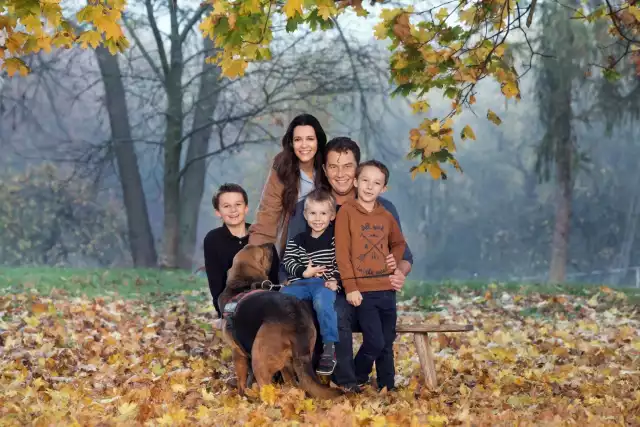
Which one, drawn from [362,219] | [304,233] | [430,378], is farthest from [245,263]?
[430,378]

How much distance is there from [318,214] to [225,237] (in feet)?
3.04

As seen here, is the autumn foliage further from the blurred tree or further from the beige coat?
the blurred tree

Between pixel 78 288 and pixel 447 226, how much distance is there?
111 ft

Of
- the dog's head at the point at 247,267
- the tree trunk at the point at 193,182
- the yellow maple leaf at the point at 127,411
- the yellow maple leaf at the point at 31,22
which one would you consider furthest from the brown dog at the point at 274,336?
the tree trunk at the point at 193,182

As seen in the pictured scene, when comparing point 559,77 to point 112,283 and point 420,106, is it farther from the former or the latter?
point 420,106

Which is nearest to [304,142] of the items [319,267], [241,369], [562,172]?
[319,267]

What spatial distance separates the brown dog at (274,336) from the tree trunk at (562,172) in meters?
16.8

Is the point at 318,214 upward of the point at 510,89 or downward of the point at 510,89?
downward

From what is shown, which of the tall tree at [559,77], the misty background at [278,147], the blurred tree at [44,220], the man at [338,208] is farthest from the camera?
the blurred tree at [44,220]

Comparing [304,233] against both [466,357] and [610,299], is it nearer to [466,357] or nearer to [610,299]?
[466,357]

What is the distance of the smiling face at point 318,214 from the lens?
6.27m

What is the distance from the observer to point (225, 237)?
685 centimetres

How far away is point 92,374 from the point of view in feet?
24.3

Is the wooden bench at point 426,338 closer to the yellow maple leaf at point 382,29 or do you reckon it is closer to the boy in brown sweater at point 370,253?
the boy in brown sweater at point 370,253
